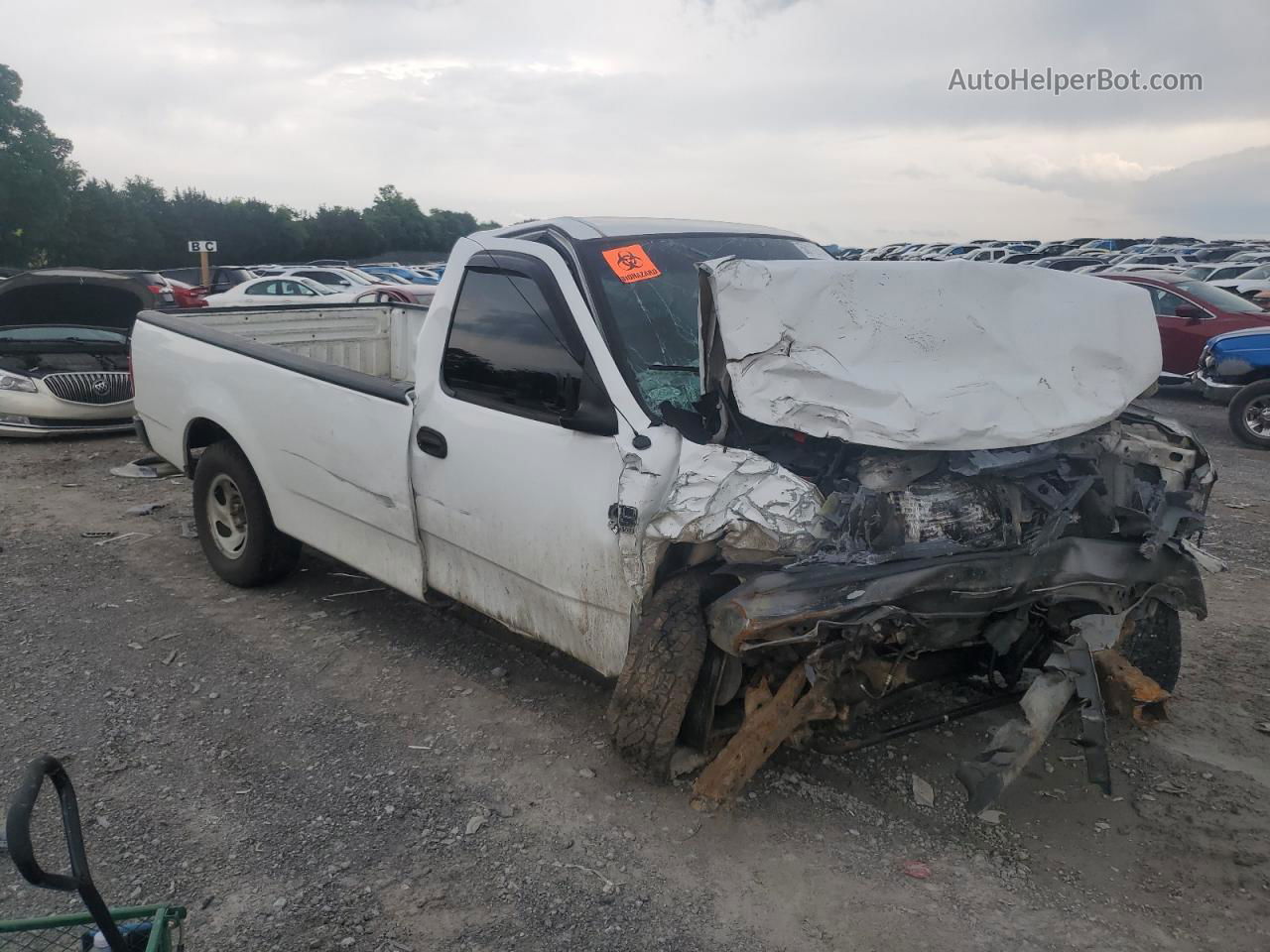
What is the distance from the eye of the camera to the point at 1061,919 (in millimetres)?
2809

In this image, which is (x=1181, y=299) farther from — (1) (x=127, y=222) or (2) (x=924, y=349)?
(1) (x=127, y=222)

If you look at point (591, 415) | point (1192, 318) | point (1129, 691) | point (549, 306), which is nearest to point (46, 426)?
point (549, 306)

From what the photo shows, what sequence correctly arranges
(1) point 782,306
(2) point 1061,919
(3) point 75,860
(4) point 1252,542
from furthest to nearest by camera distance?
(4) point 1252,542 < (1) point 782,306 < (2) point 1061,919 < (3) point 75,860

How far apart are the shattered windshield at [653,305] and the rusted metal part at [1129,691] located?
1.68 metres

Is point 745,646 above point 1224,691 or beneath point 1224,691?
above

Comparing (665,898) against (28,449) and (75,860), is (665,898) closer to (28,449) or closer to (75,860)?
(75,860)

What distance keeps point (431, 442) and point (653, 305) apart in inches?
41.1

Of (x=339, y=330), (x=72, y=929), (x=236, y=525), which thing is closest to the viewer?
(x=72, y=929)

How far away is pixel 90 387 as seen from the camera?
914 cm

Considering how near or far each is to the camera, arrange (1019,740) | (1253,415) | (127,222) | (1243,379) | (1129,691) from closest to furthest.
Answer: (1019,740), (1129,691), (1253,415), (1243,379), (127,222)

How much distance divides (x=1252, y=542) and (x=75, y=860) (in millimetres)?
6788

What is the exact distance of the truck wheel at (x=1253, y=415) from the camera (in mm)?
10180

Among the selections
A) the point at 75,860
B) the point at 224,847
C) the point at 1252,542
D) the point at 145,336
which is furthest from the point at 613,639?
the point at 1252,542

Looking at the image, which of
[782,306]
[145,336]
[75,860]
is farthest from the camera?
[145,336]
